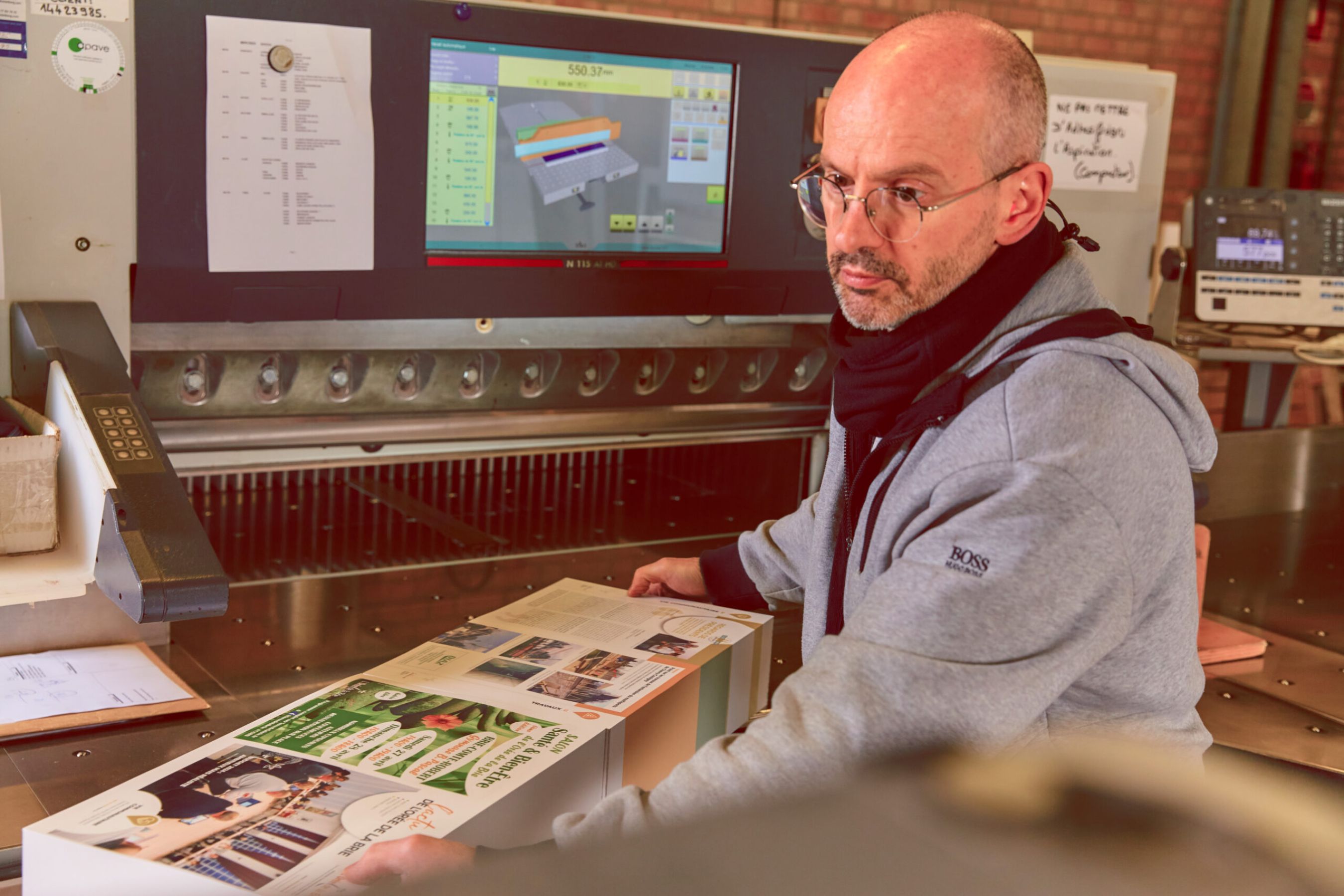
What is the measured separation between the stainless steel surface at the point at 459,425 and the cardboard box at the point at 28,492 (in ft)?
1.05

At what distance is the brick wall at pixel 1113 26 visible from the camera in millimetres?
3650

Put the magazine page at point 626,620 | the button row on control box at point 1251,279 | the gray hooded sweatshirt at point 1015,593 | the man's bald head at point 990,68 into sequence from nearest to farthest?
the gray hooded sweatshirt at point 1015,593 → the man's bald head at point 990,68 → the magazine page at point 626,620 → the button row on control box at point 1251,279

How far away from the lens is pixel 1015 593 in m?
0.88

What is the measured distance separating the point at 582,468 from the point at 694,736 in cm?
95

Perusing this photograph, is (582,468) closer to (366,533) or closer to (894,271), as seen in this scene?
(366,533)

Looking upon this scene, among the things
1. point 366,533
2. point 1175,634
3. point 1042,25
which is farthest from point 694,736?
point 1042,25

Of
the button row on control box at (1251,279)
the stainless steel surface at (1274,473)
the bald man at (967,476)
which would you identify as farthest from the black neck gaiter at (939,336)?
the button row on control box at (1251,279)

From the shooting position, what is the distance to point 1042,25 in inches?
163

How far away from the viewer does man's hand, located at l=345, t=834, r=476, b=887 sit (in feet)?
2.92

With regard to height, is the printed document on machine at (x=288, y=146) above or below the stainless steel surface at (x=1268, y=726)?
above

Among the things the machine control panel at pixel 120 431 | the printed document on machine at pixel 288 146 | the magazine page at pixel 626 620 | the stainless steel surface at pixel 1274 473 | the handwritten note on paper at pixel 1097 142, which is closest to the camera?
the machine control panel at pixel 120 431

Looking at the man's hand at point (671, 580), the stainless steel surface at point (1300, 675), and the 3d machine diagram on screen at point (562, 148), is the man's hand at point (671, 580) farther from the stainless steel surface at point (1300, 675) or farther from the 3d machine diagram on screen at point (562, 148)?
the stainless steel surface at point (1300, 675)

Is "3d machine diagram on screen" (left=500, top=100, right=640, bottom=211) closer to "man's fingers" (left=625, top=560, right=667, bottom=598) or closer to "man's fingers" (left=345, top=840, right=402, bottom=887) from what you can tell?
"man's fingers" (left=625, top=560, right=667, bottom=598)

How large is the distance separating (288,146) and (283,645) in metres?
0.64
